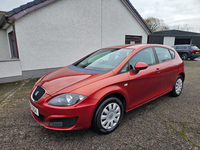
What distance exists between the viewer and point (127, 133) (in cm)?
221

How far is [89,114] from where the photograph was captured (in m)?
1.87

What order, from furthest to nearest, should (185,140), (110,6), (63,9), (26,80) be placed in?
(110,6), (63,9), (26,80), (185,140)

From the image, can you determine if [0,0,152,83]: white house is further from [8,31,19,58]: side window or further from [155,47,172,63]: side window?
[155,47,172,63]: side window

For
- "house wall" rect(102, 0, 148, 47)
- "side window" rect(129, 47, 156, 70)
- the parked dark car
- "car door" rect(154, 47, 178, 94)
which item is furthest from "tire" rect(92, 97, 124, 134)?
the parked dark car

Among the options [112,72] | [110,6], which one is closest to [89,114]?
[112,72]

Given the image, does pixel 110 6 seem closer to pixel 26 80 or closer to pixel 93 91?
pixel 26 80

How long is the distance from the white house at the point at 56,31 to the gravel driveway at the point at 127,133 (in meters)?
3.06

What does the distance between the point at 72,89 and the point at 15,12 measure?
5.10 metres

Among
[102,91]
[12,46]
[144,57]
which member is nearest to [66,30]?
[12,46]

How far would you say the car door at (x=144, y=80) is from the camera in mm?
2418

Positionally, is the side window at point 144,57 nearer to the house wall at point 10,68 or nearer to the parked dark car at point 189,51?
the house wall at point 10,68

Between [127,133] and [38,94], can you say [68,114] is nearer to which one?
[38,94]

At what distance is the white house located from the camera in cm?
541

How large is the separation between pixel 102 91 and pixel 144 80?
3.51 feet
